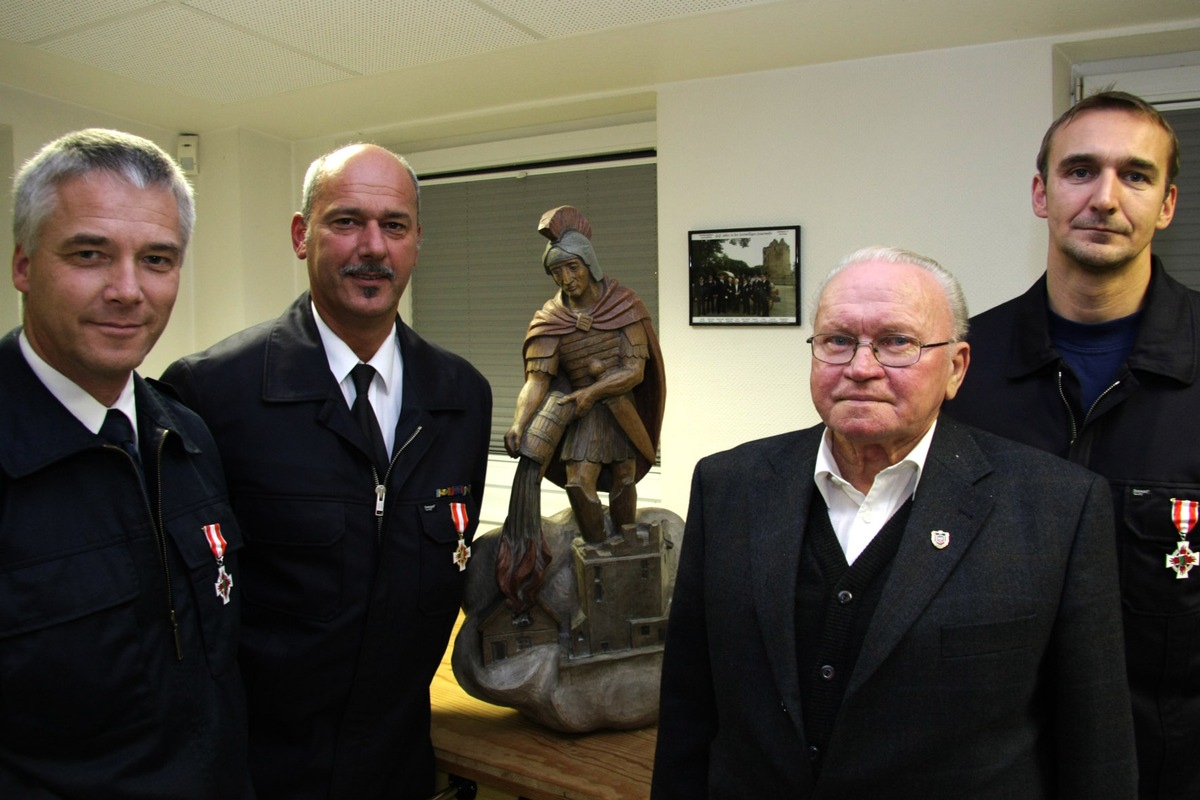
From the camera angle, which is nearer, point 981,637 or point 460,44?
point 981,637

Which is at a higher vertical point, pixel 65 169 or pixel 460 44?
pixel 460 44

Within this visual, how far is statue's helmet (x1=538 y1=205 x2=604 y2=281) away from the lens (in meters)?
2.23

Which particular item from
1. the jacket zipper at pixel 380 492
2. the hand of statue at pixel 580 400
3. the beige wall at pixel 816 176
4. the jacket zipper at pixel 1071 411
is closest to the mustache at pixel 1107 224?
the jacket zipper at pixel 1071 411

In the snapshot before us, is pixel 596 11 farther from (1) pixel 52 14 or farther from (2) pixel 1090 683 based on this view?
(2) pixel 1090 683

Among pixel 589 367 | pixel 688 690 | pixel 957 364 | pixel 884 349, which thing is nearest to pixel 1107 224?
pixel 957 364

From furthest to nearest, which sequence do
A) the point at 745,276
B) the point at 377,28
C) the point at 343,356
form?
the point at 745,276
the point at 377,28
the point at 343,356

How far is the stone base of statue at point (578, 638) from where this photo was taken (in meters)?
2.24

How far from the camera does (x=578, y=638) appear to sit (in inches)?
90.7

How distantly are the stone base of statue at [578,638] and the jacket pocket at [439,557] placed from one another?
0.36 metres

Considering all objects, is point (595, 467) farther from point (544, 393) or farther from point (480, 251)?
point (480, 251)

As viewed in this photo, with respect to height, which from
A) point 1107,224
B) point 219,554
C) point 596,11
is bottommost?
point 219,554

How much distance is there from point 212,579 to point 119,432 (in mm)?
279

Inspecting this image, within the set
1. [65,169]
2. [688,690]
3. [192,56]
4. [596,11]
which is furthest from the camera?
[192,56]

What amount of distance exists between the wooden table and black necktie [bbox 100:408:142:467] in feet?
3.76
